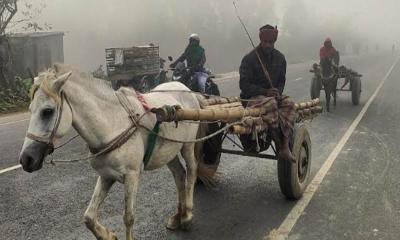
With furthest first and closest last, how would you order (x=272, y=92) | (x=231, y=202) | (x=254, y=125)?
(x=231, y=202), (x=272, y=92), (x=254, y=125)

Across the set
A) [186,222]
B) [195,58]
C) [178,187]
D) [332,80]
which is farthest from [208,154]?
[332,80]

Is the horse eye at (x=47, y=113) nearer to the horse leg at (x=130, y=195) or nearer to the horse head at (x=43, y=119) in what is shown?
the horse head at (x=43, y=119)

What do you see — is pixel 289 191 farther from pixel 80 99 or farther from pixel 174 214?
pixel 80 99

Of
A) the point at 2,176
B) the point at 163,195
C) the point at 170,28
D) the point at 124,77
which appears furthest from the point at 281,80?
the point at 170,28

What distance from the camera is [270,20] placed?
62.9 m

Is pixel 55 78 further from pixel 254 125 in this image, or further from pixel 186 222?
pixel 254 125

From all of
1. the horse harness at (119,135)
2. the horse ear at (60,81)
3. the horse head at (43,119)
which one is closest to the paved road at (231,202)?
the horse harness at (119,135)

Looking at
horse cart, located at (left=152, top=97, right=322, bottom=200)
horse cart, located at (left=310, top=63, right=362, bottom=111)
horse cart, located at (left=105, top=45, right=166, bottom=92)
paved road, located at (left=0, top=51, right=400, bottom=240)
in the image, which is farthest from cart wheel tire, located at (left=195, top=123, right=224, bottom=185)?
horse cart, located at (left=105, top=45, right=166, bottom=92)

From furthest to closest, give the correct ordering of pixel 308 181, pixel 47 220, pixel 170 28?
pixel 170 28, pixel 308 181, pixel 47 220

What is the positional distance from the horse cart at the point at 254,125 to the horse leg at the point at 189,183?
0.31m

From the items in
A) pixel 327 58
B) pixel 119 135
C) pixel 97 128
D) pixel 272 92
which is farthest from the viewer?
pixel 327 58

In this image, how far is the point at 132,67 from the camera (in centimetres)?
2112

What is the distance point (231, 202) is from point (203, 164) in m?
0.64

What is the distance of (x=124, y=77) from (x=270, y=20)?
45.5 m
